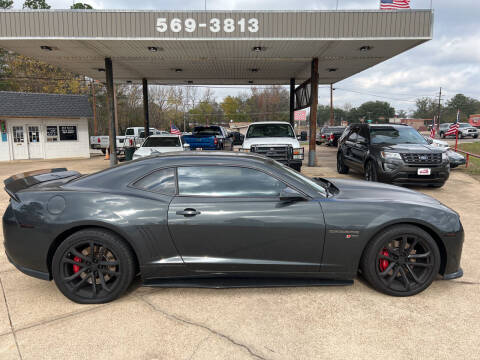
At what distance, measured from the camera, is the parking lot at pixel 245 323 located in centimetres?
249

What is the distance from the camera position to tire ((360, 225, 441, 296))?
3.15m

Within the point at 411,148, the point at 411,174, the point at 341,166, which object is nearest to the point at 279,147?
the point at 341,166

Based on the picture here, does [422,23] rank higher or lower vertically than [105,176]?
higher

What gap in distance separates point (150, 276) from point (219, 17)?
31.7 feet

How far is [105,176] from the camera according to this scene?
3.30 meters

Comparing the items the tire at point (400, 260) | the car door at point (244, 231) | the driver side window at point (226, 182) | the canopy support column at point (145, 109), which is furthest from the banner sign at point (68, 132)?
the tire at point (400, 260)

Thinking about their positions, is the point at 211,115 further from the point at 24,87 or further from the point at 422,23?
the point at 422,23

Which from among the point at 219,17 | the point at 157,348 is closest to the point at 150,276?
the point at 157,348

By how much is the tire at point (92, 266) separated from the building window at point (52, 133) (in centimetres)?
2018

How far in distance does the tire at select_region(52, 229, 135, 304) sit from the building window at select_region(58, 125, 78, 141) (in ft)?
66.5

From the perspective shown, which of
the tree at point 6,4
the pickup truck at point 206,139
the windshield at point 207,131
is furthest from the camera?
the tree at point 6,4

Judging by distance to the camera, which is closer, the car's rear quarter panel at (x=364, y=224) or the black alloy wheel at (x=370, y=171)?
the car's rear quarter panel at (x=364, y=224)

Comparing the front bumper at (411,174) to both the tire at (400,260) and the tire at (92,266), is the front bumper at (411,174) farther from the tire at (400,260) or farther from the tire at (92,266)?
the tire at (92,266)

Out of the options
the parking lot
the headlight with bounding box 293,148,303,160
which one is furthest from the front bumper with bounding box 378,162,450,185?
the parking lot
